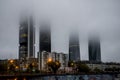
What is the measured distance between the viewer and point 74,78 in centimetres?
13300

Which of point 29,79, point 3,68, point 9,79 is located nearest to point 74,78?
point 29,79

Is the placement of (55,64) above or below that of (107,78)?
above

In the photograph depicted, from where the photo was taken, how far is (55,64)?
164 metres

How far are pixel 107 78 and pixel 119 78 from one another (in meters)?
14.2

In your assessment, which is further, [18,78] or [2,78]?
[18,78]

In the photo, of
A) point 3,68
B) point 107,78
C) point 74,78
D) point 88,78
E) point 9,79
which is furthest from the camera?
point 3,68

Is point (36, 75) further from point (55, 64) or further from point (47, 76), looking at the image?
point (55, 64)

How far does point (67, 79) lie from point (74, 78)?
611 cm

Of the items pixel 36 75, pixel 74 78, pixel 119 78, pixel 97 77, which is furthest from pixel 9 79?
pixel 119 78

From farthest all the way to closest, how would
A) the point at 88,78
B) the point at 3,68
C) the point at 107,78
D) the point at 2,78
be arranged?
the point at 3,68
the point at 107,78
the point at 88,78
the point at 2,78

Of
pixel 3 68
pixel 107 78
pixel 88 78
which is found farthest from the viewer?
pixel 3 68

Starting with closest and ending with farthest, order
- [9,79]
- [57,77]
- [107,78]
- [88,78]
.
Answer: [9,79] < [57,77] < [88,78] < [107,78]

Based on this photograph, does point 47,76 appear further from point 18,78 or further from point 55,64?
point 55,64

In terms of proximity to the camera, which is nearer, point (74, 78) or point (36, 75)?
point (36, 75)
